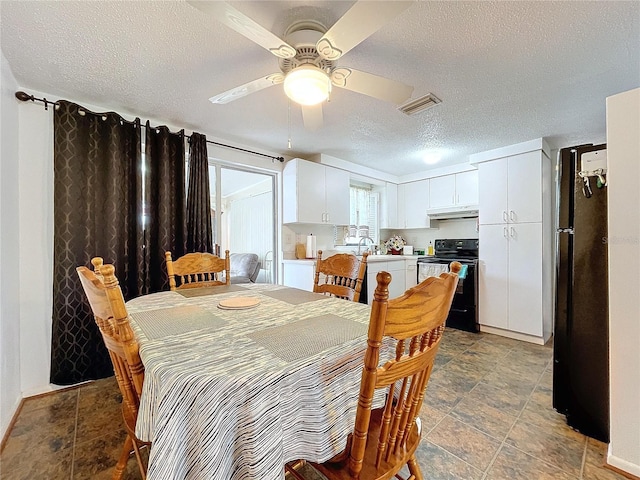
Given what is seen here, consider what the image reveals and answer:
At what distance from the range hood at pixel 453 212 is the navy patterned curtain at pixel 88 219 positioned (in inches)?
145

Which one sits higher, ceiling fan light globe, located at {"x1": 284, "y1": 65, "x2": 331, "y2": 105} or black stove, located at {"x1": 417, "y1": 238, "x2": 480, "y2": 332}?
ceiling fan light globe, located at {"x1": 284, "y1": 65, "x2": 331, "y2": 105}

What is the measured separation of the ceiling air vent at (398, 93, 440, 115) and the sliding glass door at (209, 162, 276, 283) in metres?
1.87

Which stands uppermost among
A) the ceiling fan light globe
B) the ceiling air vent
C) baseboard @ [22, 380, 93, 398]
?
the ceiling air vent

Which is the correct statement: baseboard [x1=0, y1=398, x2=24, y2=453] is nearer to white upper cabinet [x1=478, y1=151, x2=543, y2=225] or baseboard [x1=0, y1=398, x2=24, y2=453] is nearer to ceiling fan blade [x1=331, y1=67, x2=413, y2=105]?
ceiling fan blade [x1=331, y1=67, x2=413, y2=105]

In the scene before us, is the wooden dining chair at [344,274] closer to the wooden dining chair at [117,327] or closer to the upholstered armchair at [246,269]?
the wooden dining chair at [117,327]

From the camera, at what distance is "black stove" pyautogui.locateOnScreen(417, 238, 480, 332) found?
3371mm

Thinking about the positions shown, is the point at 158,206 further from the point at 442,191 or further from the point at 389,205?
the point at 442,191

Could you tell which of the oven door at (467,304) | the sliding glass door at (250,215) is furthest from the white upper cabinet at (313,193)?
the oven door at (467,304)

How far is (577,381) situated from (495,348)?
128 centimetres

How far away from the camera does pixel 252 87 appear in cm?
154

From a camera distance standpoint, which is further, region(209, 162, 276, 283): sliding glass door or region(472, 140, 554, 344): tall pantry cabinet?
region(209, 162, 276, 283): sliding glass door

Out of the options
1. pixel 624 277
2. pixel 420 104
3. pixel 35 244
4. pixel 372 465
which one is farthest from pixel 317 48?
pixel 35 244

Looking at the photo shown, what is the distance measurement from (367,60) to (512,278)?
2.84 metres

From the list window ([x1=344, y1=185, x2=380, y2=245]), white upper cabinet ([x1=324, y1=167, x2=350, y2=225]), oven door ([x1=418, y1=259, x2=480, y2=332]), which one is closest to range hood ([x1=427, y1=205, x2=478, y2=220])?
oven door ([x1=418, y1=259, x2=480, y2=332])
